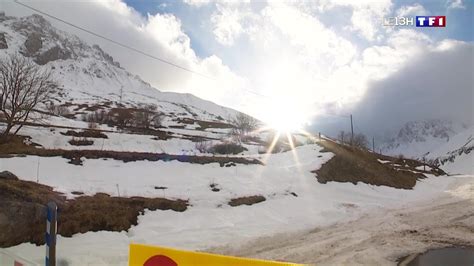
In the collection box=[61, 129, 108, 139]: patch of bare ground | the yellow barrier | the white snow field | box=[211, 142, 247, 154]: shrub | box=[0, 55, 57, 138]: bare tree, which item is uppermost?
box=[0, 55, 57, 138]: bare tree

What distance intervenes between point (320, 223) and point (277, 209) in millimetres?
2526

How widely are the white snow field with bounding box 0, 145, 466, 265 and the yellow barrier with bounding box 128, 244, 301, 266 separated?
12.7 ft

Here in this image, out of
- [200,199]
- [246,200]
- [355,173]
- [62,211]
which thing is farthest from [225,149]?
[62,211]

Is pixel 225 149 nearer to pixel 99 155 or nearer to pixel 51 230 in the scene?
pixel 99 155

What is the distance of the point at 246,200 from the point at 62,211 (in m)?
7.23

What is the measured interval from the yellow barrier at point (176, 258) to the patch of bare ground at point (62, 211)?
605cm

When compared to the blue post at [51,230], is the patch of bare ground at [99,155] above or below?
above

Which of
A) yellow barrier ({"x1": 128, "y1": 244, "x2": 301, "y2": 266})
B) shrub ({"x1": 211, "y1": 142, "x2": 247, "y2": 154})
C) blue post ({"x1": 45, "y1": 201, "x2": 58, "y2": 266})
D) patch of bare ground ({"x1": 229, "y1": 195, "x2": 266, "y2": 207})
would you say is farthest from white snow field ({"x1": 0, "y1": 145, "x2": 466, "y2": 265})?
shrub ({"x1": 211, "y1": 142, "x2": 247, "y2": 154})

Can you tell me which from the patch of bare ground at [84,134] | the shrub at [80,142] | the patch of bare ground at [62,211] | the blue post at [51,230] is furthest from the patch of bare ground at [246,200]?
the patch of bare ground at [84,134]

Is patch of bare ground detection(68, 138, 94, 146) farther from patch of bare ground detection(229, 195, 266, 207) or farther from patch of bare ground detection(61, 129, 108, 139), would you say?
patch of bare ground detection(229, 195, 266, 207)

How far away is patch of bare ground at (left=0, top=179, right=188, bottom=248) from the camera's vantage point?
8562 millimetres

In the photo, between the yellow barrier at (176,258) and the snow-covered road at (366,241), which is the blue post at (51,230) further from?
the snow-covered road at (366,241)

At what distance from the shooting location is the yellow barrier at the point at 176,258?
10.6ft

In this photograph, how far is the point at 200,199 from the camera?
14.2 meters
